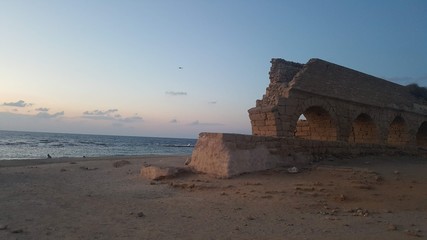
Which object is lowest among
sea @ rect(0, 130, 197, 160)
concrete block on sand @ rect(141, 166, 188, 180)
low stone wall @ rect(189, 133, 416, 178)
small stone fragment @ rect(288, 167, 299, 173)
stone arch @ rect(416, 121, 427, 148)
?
sea @ rect(0, 130, 197, 160)

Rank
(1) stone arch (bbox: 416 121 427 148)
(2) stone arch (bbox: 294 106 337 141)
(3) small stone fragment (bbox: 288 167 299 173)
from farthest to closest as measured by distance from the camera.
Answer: (1) stone arch (bbox: 416 121 427 148), (2) stone arch (bbox: 294 106 337 141), (3) small stone fragment (bbox: 288 167 299 173)

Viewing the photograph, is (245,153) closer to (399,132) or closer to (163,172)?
(163,172)

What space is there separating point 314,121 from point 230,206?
10187 millimetres

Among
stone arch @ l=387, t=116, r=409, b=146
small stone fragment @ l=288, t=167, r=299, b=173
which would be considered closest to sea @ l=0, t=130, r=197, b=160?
stone arch @ l=387, t=116, r=409, b=146

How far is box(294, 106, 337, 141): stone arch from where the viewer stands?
15.0 meters

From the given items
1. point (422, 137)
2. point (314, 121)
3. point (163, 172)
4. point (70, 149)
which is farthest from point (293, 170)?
point (70, 149)

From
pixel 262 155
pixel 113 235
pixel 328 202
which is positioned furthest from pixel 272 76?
pixel 113 235

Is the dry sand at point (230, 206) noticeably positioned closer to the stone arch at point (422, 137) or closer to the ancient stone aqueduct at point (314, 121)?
the ancient stone aqueduct at point (314, 121)

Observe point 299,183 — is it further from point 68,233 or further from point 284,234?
point 68,233

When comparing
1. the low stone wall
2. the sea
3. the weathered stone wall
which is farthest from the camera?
the sea

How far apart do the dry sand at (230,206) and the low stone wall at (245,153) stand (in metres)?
0.30

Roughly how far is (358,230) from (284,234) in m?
0.98

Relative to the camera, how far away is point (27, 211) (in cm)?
624

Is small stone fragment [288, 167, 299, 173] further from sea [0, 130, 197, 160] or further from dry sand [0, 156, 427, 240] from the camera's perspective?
sea [0, 130, 197, 160]
